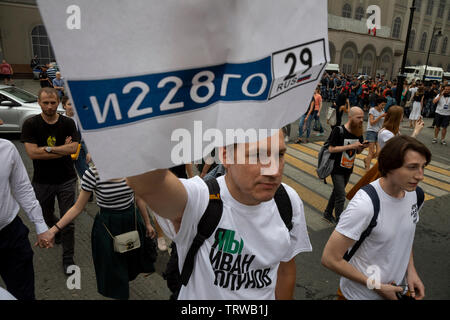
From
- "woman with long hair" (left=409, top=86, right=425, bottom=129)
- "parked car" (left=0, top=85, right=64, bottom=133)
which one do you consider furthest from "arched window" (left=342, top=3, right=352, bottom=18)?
"parked car" (left=0, top=85, right=64, bottom=133)

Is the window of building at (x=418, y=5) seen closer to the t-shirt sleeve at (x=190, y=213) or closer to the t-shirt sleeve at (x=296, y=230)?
the t-shirt sleeve at (x=296, y=230)

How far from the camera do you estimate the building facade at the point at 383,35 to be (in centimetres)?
4291

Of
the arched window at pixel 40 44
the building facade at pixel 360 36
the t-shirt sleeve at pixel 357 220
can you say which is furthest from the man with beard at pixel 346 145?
the building facade at pixel 360 36

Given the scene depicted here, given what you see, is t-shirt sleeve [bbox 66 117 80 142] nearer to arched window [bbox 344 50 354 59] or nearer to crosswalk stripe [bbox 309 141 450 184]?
crosswalk stripe [bbox 309 141 450 184]

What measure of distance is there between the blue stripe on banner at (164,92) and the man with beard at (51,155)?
11.2 ft

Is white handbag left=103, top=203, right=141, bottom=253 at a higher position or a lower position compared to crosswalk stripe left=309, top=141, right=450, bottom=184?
higher

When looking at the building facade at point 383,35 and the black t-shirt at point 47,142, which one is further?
the building facade at point 383,35

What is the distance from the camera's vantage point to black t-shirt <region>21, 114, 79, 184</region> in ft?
12.4

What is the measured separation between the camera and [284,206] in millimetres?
1715

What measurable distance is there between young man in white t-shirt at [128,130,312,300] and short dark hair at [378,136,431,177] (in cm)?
100

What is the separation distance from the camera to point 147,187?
1.00m
